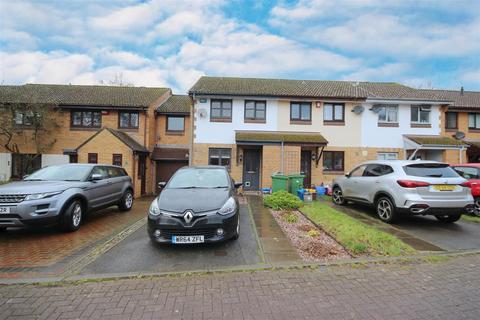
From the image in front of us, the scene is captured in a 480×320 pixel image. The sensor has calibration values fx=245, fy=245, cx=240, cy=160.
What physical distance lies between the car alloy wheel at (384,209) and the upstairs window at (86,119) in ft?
52.6

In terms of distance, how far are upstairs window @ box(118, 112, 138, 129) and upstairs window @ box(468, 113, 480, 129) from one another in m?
21.9

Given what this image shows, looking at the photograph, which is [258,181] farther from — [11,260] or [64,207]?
[11,260]

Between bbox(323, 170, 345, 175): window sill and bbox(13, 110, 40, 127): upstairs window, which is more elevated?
bbox(13, 110, 40, 127): upstairs window

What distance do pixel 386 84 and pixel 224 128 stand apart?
12.7 m

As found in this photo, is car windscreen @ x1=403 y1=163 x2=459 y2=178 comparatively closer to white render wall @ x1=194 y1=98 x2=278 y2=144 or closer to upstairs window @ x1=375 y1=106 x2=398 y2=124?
white render wall @ x1=194 y1=98 x2=278 y2=144

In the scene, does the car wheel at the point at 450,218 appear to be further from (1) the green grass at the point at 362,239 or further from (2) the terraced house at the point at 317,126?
(2) the terraced house at the point at 317,126

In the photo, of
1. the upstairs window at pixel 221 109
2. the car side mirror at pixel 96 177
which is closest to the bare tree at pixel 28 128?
the upstairs window at pixel 221 109

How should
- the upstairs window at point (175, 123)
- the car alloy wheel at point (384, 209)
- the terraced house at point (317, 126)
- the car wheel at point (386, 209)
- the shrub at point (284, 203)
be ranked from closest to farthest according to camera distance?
the car wheel at point (386, 209)
the car alloy wheel at point (384, 209)
the shrub at point (284, 203)
the terraced house at point (317, 126)
the upstairs window at point (175, 123)

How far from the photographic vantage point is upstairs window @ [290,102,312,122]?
47.0 feet

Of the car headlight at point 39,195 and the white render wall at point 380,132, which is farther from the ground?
the white render wall at point 380,132

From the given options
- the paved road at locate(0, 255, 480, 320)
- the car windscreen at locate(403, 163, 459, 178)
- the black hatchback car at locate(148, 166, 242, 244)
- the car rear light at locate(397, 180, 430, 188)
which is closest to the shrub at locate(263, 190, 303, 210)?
the car rear light at locate(397, 180, 430, 188)

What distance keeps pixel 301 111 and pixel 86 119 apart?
13.6 metres

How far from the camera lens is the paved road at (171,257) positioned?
4035mm

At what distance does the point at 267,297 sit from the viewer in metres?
3.12
